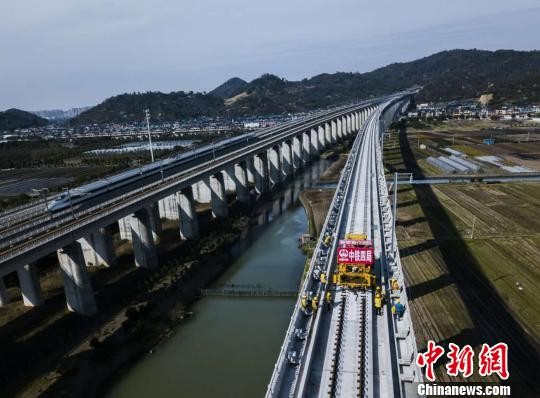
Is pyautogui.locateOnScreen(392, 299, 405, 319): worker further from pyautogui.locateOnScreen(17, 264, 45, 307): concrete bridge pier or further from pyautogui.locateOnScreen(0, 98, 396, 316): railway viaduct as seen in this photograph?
pyautogui.locateOnScreen(17, 264, 45, 307): concrete bridge pier

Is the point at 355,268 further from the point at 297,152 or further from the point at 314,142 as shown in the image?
the point at 314,142

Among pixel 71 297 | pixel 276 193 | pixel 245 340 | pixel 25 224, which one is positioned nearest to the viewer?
pixel 245 340

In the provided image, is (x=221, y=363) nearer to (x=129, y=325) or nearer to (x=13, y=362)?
(x=129, y=325)

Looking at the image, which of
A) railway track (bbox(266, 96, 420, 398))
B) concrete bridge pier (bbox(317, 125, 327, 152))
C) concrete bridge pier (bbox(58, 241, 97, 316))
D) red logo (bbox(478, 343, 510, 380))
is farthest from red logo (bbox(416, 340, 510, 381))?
concrete bridge pier (bbox(317, 125, 327, 152))

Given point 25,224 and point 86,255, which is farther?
point 86,255

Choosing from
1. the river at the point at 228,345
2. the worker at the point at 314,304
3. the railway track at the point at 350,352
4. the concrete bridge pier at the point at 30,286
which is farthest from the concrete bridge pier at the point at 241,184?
the worker at the point at 314,304

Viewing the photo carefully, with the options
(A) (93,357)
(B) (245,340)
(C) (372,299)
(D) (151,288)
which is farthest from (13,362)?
(C) (372,299)

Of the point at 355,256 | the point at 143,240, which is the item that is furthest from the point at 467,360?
the point at 143,240
